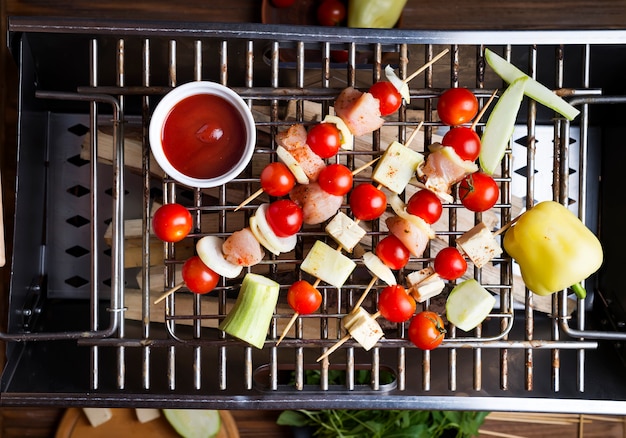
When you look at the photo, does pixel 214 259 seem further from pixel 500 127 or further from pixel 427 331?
pixel 500 127

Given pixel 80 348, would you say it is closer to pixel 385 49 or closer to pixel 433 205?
pixel 433 205

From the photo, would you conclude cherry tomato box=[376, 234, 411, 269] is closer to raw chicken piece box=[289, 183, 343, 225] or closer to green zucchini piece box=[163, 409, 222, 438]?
raw chicken piece box=[289, 183, 343, 225]

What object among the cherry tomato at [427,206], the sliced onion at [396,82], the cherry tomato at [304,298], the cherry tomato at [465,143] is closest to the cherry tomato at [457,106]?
the cherry tomato at [465,143]

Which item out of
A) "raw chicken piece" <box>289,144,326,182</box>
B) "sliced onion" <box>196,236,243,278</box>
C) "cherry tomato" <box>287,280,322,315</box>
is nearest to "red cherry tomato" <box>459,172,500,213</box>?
"raw chicken piece" <box>289,144,326,182</box>

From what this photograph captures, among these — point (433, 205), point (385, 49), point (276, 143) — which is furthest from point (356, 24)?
point (433, 205)

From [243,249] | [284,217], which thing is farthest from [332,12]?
[243,249]

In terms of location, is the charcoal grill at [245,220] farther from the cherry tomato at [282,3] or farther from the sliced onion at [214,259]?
the cherry tomato at [282,3]
